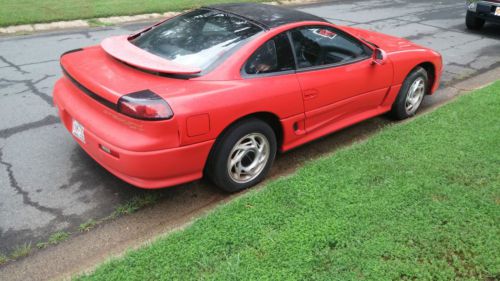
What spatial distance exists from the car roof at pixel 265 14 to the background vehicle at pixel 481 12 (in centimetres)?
710

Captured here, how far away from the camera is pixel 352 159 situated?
3975mm

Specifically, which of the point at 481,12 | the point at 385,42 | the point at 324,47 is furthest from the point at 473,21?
the point at 324,47

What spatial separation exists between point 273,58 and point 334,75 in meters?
0.71

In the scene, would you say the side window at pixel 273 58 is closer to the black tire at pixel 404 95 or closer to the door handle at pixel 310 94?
the door handle at pixel 310 94

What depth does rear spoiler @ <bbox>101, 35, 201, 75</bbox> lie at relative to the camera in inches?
130

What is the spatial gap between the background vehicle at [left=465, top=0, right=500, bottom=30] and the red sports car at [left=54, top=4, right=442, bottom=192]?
634 centimetres

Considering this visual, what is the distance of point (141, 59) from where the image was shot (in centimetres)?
348

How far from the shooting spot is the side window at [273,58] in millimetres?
3555

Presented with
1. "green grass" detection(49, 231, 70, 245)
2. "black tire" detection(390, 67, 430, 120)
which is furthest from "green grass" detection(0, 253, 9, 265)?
"black tire" detection(390, 67, 430, 120)

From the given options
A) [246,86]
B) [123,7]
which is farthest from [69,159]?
[123,7]

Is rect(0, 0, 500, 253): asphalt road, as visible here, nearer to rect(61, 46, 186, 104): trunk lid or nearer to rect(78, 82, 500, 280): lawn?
rect(78, 82, 500, 280): lawn

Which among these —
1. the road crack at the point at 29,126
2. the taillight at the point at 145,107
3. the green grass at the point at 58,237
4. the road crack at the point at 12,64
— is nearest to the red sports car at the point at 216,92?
the taillight at the point at 145,107

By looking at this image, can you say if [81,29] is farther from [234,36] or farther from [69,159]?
[234,36]

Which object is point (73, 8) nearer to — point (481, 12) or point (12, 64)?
point (12, 64)
